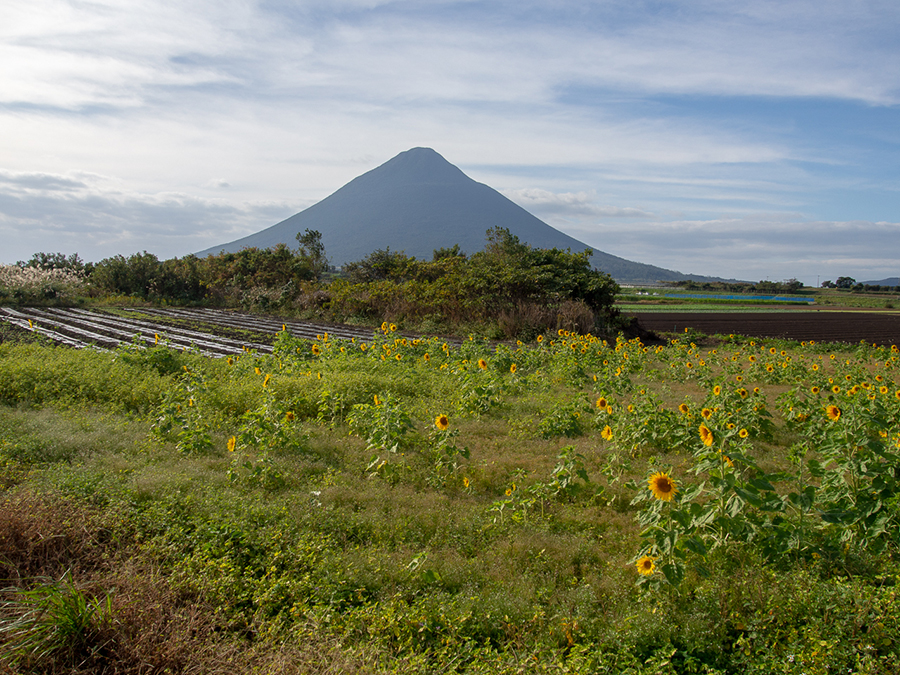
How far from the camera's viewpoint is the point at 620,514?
4641 millimetres

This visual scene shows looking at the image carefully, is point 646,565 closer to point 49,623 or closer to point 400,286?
point 49,623

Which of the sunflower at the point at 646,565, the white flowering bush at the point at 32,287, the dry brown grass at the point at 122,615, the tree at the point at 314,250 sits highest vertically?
the tree at the point at 314,250

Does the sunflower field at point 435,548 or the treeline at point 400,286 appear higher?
the treeline at point 400,286

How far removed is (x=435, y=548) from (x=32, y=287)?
93.3 feet

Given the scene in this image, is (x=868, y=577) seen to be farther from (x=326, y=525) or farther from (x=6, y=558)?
(x=6, y=558)

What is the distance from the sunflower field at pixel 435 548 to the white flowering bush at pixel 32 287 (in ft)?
73.4

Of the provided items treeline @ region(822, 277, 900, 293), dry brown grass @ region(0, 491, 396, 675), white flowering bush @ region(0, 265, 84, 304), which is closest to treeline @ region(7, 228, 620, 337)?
white flowering bush @ region(0, 265, 84, 304)

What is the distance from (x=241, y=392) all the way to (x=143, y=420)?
1.24 m

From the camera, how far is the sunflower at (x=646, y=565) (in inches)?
118

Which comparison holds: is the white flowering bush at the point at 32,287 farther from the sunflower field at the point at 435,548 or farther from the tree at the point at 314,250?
the sunflower field at the point at 435,548

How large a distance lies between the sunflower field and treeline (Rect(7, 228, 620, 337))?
1194cm

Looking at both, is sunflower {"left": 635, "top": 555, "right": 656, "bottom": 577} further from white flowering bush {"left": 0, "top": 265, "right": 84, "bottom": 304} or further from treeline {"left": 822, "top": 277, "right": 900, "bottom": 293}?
treeline {"left": 822, "top": 277, "right": 900, "bottom": 293}

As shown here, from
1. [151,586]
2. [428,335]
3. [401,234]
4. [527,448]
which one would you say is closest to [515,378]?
[527,448]

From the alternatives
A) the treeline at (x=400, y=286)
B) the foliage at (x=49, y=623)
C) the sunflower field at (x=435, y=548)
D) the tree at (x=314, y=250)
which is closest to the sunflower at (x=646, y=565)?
the sunflower field at (x=435, y=548)
